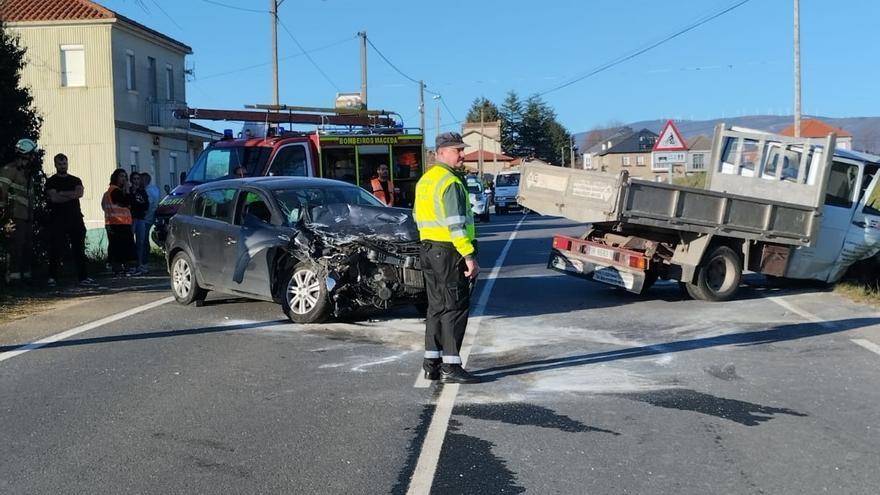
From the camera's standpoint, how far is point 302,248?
967 centimetres

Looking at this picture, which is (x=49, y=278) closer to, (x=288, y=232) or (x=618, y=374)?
(x=288, y=232)

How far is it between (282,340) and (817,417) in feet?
16.2

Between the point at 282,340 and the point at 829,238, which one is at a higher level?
the point at 829,238

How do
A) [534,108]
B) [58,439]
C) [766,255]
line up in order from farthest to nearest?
1. [534,108]
2. [766,255]
3. [58,439]

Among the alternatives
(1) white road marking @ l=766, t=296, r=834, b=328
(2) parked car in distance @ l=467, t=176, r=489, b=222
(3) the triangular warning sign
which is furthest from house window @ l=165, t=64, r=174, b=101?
(1) white road marking @ l=766, t=296, r=834, b=328

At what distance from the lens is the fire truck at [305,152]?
16.9m

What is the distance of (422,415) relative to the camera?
6.18 meters

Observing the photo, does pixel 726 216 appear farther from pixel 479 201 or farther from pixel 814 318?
pixel 479 201

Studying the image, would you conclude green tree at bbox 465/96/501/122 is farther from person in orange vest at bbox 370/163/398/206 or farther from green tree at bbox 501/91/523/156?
person in orange vest at bbox 370/163/398/206

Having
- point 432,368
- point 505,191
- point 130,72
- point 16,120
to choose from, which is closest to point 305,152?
point 16,120

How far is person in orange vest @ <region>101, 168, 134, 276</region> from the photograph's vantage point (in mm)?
14984

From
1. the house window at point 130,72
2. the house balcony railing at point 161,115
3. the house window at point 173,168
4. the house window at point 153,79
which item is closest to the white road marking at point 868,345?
the house window at point 130,72

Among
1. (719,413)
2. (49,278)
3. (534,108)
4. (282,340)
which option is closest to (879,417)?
(719,413)

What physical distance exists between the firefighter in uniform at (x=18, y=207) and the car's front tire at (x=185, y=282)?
2.76 meters
